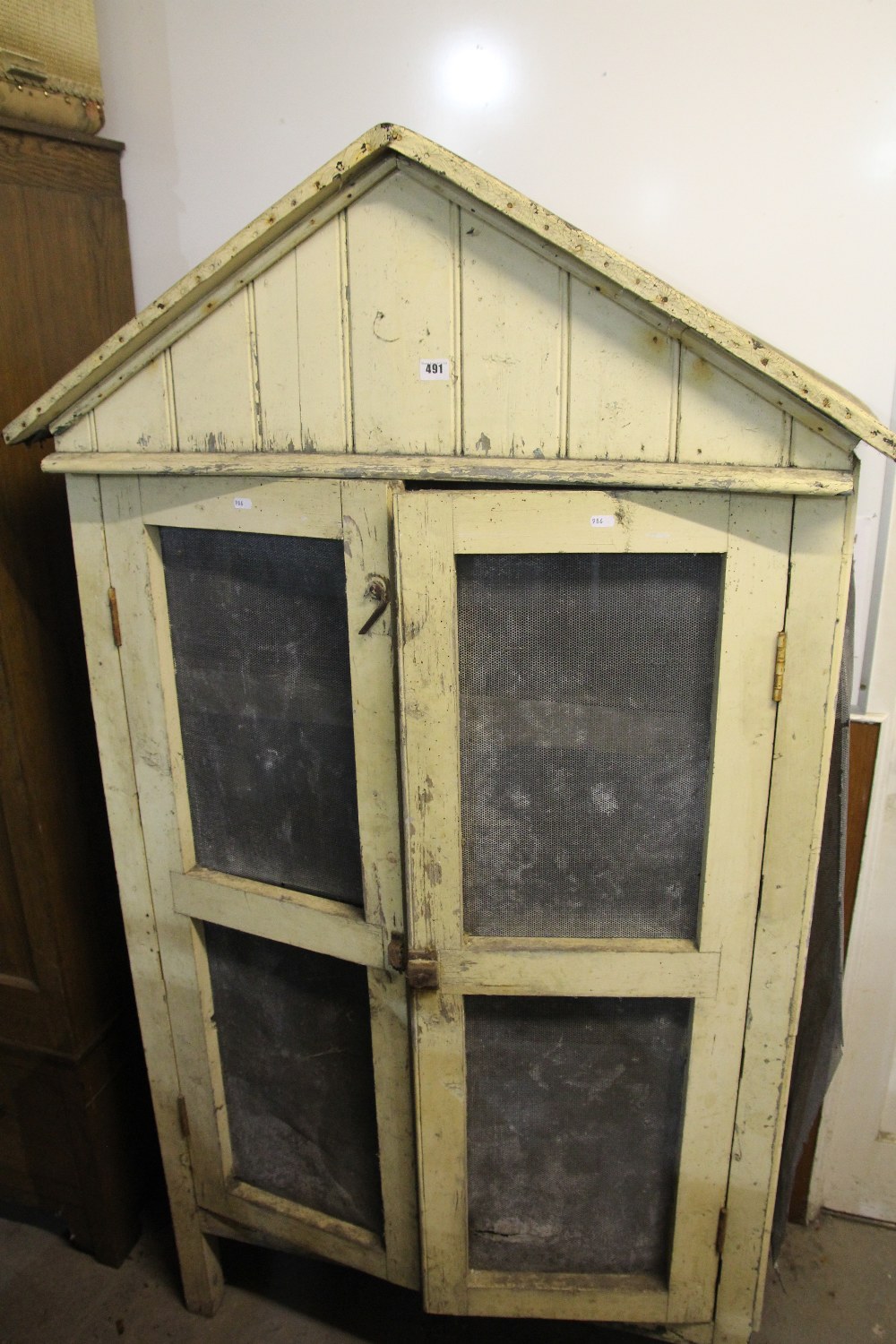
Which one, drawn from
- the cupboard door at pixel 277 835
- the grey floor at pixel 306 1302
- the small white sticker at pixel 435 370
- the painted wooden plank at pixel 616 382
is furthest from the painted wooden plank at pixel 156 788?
the painted wooden plank at pixel 616 382

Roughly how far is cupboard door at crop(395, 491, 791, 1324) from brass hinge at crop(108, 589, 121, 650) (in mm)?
524

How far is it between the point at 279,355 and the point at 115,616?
0.51 m

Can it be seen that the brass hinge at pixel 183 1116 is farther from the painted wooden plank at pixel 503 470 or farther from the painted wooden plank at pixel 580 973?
the painted wooden plank at pixel 503 470

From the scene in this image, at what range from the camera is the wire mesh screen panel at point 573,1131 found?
1.36 metres

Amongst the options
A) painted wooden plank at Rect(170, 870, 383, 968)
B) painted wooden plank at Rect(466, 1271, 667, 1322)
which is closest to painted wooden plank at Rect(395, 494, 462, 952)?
painted wooden plank at Rect(170, 870, 383, 968)

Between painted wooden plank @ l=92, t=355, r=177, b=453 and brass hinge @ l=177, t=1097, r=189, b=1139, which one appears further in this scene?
brass hinge @ l=177, t=1097, r=189, b=1139

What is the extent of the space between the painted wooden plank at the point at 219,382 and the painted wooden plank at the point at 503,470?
0.03m

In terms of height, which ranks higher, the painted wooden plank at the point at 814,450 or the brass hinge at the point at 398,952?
the painted wooden plank at the point at 814,450

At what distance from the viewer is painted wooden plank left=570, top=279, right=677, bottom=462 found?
3.50ft

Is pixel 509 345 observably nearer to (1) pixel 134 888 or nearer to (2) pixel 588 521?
(2) pixel 588 521

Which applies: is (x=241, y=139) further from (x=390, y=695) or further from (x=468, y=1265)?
(x=468, y=1265)

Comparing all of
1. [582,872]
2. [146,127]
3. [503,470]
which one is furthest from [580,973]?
[146,127]

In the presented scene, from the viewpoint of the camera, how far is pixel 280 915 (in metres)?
1.44

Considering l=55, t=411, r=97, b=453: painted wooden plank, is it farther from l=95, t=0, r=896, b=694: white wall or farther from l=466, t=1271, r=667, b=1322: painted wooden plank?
l=466, t=1271, r=667, b=1322: painted wooden plank
